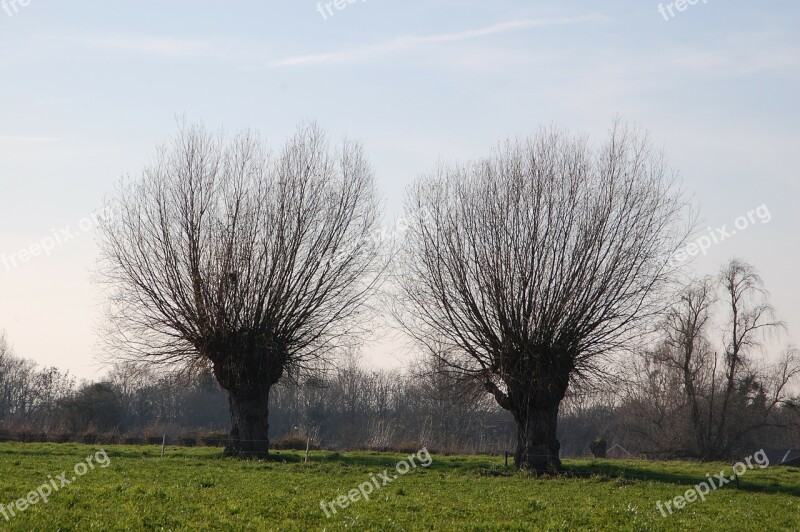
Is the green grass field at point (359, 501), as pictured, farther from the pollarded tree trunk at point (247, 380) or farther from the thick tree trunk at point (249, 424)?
the pollarded tree trunk at point (247, 380)

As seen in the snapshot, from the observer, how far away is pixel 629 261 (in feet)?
104

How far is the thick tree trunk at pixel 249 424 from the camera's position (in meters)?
33.3

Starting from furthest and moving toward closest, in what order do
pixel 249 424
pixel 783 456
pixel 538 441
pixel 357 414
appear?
pixel 357 414, pixel 783 456, pixel 249 424, pixel 538 441

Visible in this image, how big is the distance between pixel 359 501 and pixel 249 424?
16154 millimetres

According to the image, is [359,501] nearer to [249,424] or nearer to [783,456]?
[249,424]

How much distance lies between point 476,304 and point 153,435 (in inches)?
814

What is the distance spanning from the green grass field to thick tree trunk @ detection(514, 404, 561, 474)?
1059mm

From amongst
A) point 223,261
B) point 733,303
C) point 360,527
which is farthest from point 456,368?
point 733,303

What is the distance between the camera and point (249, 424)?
33844mm

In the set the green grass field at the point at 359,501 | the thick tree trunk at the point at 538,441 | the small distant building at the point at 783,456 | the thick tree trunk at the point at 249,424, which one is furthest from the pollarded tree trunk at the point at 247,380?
the small distant building at the point at 783,456

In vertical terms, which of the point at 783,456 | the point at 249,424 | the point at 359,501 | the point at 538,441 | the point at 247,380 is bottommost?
the point at 783,456

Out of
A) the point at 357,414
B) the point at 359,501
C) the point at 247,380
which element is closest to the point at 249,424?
the point at 247,380

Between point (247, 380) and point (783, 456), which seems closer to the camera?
point (247, 380)

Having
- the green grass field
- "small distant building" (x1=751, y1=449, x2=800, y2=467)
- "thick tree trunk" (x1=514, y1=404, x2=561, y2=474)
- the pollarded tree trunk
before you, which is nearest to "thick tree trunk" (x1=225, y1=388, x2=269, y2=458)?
the pollarded tree trunk
